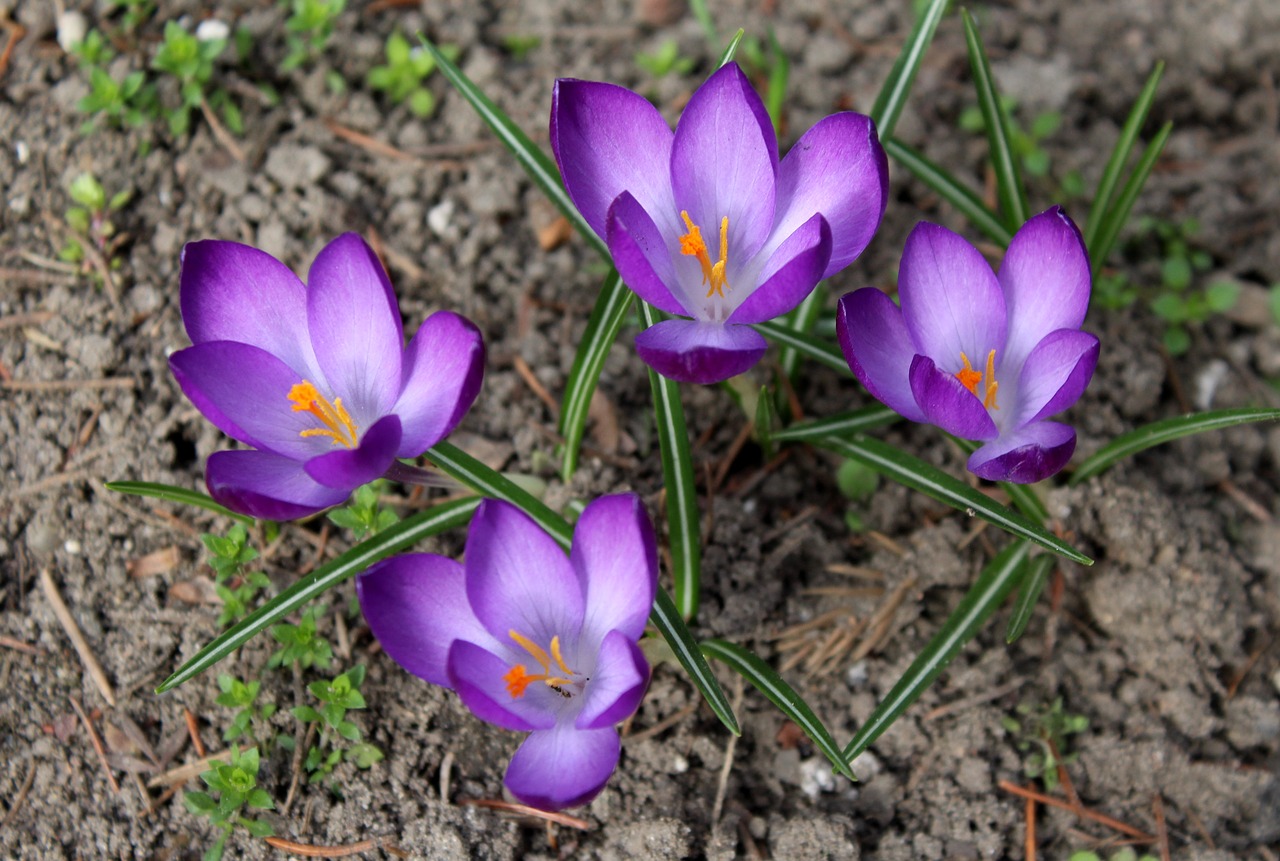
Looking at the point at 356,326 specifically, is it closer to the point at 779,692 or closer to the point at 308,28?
the point at 779,692

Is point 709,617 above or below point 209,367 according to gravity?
below

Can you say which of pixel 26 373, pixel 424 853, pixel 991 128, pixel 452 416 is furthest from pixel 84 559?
pixel 991 128

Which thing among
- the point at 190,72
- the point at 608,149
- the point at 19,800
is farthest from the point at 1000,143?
the point at 19,800

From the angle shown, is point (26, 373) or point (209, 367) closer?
point (209, 367)

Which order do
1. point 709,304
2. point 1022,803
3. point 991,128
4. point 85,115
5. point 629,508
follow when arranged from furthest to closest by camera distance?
1. point 85,115
2. point 991,128
3. point 1022,803
4. point 709,304
5. point 629,508

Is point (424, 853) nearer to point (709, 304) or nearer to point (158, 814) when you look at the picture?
point (158, 814)

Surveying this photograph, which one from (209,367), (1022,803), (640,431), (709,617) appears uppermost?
(209,367)

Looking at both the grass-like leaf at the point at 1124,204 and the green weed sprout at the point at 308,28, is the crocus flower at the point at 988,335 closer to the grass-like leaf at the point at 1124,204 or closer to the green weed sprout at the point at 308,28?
the grass-like leaf at the point at 1124,204
